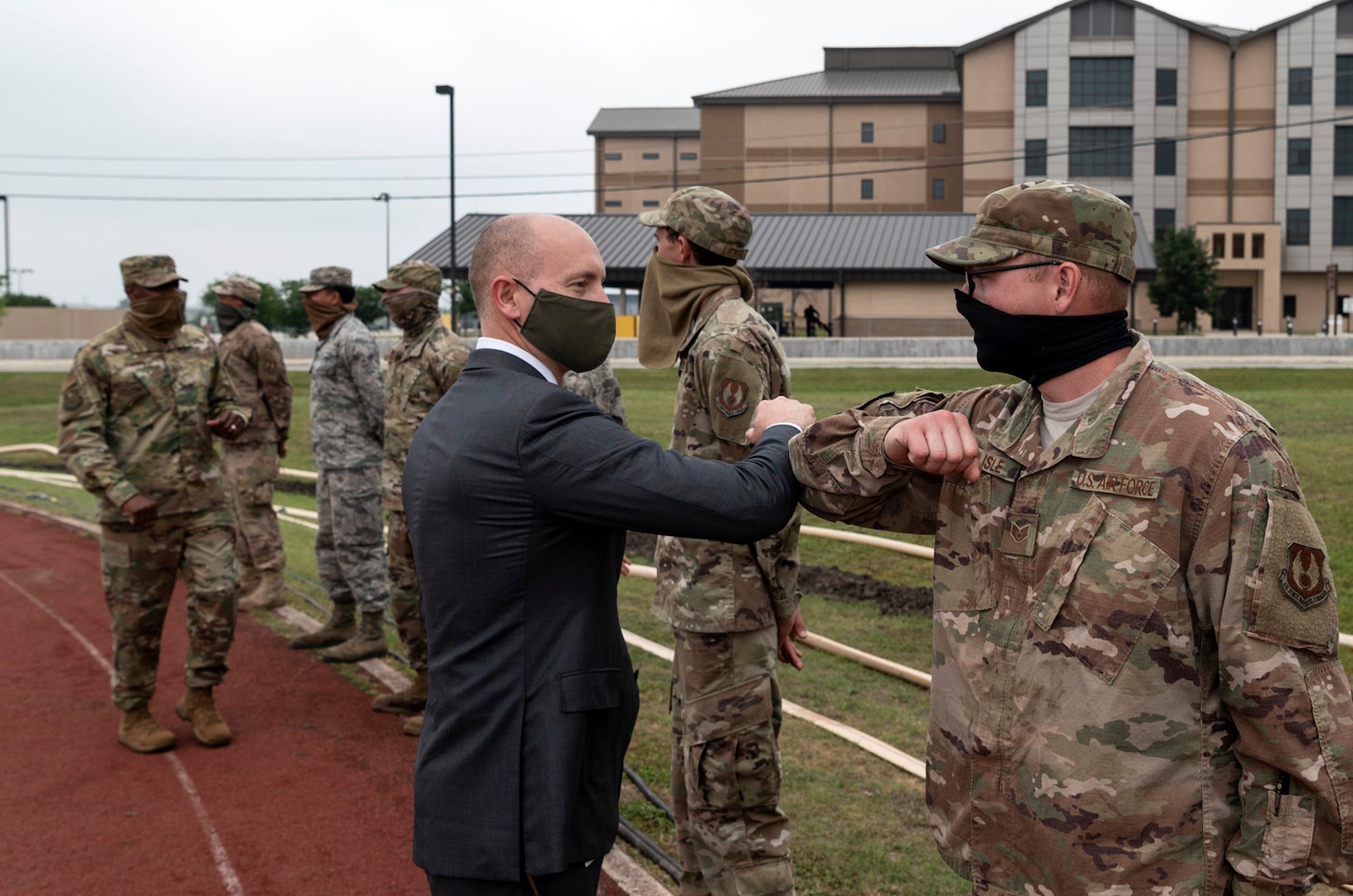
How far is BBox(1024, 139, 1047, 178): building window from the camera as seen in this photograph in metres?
60.3

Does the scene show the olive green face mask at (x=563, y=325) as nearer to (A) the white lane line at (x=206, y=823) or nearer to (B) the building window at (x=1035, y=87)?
(A) the white lane line at (x=206, y=823)

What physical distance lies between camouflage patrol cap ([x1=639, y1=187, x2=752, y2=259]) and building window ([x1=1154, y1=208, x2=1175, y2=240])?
6143 cm

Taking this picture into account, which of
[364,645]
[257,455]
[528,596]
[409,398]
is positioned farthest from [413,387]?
[528,596]

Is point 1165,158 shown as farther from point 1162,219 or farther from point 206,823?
point 206,823

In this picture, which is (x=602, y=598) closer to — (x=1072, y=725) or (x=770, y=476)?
(x=770, y=476)

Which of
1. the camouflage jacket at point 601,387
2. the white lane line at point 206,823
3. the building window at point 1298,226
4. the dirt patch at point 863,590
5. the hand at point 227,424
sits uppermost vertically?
the building window at point 1298,226

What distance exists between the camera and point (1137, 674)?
2402mm

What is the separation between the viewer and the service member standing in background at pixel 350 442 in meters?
8.23

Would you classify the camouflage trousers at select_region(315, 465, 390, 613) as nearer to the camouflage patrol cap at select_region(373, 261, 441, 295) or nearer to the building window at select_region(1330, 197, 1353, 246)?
the camouflage patrol cap at select_region(373, 261, 441, 295)

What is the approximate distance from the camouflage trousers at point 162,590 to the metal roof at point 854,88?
66558mm

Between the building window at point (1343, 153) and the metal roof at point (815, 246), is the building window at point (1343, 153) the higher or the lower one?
the higher one

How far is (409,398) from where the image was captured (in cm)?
729

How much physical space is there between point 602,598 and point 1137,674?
120cm

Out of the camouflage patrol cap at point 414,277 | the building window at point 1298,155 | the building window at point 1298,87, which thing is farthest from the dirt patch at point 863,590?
the building window at point 1298,87
